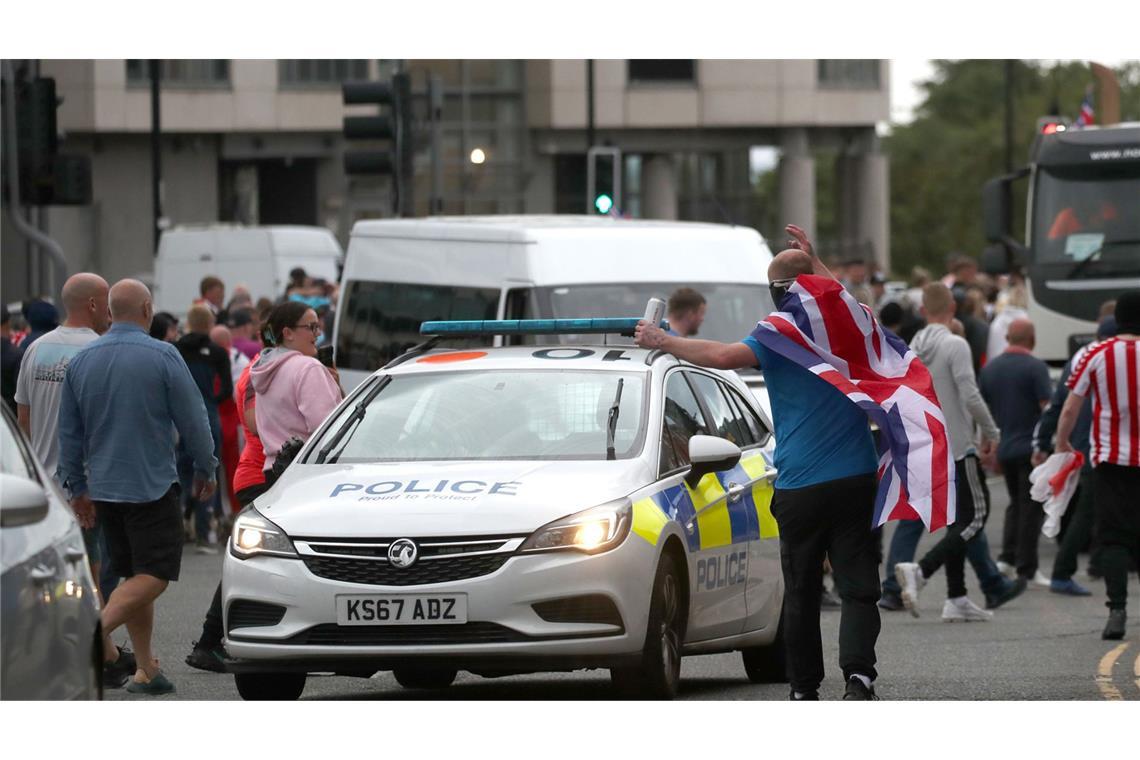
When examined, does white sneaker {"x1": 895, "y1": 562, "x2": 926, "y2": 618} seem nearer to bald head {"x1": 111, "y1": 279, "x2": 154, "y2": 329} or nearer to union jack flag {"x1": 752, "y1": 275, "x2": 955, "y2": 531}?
union jack flag {"x1": 752, "y1": 275, "x2": 955, "y2": 531}

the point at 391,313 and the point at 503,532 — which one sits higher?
the point at 391,313

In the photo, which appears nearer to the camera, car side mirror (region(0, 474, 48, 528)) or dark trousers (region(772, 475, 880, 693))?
car side mirror (region(0, 474, 48, 528))

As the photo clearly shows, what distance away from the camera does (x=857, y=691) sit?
881 centimetres

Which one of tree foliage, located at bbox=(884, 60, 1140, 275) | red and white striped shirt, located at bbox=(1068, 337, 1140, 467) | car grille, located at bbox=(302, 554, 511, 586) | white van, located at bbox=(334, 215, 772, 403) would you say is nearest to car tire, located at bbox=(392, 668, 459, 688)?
car grille, located at bbox=(302, 554, 511, 586)

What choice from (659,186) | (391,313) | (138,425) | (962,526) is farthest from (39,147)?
(659,186)

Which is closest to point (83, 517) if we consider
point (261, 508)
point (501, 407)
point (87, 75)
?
point (261, 508)

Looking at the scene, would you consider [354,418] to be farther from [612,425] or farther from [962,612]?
[962,612]

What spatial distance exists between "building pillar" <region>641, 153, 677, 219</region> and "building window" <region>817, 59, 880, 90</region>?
499 centimetres

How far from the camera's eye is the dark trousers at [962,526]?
46.1 feet

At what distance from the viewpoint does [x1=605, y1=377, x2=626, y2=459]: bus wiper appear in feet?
31.3

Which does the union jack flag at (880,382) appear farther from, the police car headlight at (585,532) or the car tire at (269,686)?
the car tire at (269,686)

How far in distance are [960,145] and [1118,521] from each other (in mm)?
88080

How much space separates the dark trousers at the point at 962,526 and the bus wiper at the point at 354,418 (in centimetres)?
497

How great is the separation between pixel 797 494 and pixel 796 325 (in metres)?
0.66
